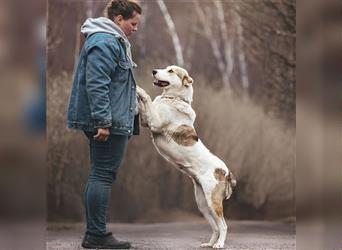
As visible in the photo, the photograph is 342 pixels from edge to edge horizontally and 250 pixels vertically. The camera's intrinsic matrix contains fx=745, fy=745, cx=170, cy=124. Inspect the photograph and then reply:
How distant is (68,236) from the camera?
539 centimetres

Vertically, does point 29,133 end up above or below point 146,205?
above

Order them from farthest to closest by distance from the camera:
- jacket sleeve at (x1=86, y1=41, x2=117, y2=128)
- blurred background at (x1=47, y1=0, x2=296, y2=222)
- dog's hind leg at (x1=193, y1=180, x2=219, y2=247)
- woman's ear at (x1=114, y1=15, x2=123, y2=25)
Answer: blurred background at (x1=47, y1=0, x2=296, y2=222)
dog's hind leg at (x1=193, y1=180, x2=219, y2=247)
woman's ear at (x1=114, y1=15, x2=123, y2=25)
jacket sleeve at (x1=86, y1=41, x2=117, y2=128)

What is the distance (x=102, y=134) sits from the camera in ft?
16.2

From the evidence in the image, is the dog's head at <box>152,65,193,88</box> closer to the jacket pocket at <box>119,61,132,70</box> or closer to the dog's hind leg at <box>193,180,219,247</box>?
the jacket pocket at <box>119,61,132,70</box>

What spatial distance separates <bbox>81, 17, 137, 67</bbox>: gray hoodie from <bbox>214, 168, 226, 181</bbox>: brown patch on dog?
0.99m

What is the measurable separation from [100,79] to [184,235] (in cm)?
134

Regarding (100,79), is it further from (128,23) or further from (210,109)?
(210,109)

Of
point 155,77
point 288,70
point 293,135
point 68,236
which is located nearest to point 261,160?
point 293,135

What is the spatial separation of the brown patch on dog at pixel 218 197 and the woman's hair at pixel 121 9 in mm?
1351

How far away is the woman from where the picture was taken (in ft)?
16.2

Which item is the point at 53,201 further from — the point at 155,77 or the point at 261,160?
the point at 261,160

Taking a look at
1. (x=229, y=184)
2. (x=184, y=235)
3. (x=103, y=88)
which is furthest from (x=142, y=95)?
(x=184, y=235)

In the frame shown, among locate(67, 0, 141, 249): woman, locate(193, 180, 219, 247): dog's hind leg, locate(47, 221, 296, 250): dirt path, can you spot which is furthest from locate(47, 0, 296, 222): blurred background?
locate(67, 0, 141, 249): woman

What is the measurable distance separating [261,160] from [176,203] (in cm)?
72
